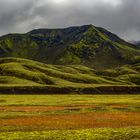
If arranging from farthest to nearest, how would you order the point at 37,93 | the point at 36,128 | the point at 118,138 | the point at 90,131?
the point at 37,93 → the point at 36,128 → the point at 90,131 → the point at 118,138

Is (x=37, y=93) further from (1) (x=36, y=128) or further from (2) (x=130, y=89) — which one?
(1) (x=36, y=128)

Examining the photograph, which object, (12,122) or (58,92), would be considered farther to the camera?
(58,92)

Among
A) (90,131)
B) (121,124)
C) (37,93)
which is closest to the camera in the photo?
(90,131)

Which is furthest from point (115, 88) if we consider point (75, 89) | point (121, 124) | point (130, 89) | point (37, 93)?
point (121, 124)

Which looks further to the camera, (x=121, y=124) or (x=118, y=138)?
(x=121, y=124)

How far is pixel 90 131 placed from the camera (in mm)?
39125

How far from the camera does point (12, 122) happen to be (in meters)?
48.6

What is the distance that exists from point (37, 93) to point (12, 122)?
13890cm

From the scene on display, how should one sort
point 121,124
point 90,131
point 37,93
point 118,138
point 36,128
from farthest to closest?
point 37,93
point 121,124
point 36,128
point 90,131
point 118,138

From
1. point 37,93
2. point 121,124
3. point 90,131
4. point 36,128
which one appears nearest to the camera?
point 90,131

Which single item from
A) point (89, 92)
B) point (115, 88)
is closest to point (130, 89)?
point (115, 88)

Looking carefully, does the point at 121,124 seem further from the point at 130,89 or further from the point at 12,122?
the point at 130,89

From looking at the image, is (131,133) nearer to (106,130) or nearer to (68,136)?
(106,130)

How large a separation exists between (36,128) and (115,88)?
156761mm
